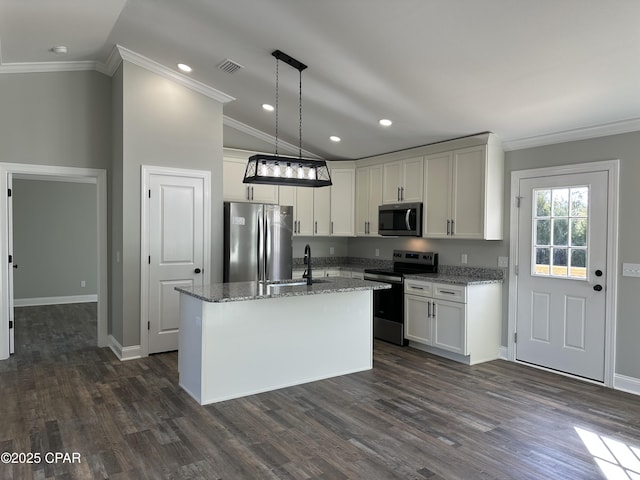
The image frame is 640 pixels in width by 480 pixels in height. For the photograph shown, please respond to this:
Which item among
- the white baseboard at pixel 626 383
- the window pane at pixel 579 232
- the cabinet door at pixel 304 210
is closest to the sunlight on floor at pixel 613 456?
the white baseboard at pixel 626 383

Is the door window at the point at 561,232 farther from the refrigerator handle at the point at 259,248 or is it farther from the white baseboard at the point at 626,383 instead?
the refrigerator handle at the point at 259,248

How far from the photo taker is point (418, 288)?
5.22 m

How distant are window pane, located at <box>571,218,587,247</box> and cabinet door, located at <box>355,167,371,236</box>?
268 cm

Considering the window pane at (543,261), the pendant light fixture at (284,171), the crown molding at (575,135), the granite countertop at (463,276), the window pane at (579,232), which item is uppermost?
the crown molding at (575,135)

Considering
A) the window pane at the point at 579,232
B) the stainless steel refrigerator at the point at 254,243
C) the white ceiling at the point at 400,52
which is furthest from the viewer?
the stainless steel refrigerator at the point at 254,243

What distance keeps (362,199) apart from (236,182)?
1.83m

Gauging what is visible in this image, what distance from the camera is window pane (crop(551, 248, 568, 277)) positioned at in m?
4.41

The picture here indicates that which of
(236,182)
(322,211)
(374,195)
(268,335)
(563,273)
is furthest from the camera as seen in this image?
(322,211)

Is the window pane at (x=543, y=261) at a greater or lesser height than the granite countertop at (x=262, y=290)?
greater

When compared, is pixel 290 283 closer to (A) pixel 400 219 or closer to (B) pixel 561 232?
(A) pixel 400 219

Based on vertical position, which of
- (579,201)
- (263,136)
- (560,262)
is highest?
(263,136)

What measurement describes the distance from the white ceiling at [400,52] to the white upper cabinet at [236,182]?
82 cm

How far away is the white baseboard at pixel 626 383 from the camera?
389 centimetres

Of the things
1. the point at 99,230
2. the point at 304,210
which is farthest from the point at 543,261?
the point at 99,230
